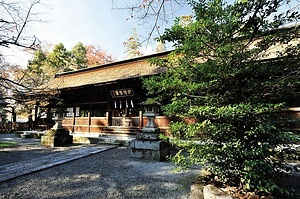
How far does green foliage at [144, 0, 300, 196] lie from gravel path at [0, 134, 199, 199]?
821mm

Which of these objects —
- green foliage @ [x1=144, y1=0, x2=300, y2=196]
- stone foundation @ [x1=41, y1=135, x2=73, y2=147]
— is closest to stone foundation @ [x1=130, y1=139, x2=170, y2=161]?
green foliage @ [x1=144, y1=0, x2=300, y2=196]

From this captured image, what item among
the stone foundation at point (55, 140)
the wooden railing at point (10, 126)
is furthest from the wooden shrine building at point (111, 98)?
the wooden railing at point (10, 126)

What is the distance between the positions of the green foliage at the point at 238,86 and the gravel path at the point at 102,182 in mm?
821

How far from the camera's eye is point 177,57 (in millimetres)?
3199

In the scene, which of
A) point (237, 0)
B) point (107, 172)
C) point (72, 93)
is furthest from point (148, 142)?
point (72, 93)

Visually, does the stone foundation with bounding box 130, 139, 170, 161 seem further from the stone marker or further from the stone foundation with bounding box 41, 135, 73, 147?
the stone foundation with bounding box 41, 135, 73, 147

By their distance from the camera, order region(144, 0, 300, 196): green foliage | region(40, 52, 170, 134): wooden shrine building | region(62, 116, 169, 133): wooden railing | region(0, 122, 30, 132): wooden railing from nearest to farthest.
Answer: region(144, 0, 300, 196): green foliage → region(40, 52, 170, 134): wooden shrine building → region(62, 116, 169, 133): wooden railing → region(0, 122, 30, 132): wooden railing

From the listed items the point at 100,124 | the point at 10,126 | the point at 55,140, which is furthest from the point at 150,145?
the point at 10,126

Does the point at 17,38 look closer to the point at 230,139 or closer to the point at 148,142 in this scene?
the point at 148,142

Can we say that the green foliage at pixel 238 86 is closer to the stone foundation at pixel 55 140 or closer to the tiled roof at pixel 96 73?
the stone foundation at pixel 55 140

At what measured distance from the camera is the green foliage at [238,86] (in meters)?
2.21

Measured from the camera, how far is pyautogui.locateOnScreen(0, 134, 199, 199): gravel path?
110 inches

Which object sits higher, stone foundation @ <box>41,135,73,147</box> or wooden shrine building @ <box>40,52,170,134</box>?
wooden shrine building @ <box>40,52,170,134</box>

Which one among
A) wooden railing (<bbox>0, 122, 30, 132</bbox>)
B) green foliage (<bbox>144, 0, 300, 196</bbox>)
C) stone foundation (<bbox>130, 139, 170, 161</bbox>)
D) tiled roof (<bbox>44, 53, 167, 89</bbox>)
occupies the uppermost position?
tiled roof (<bbox>44, 53, 167, 89</bbox>)
